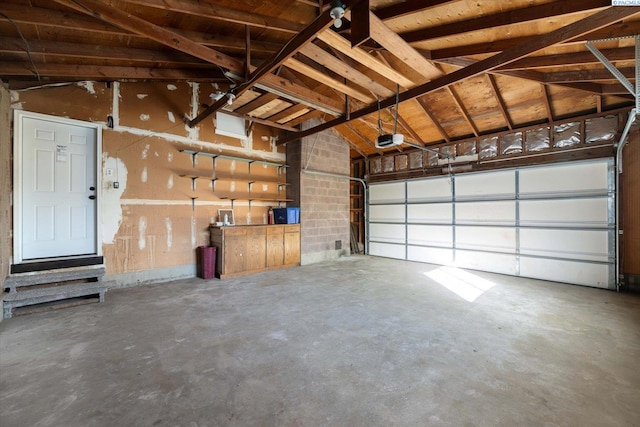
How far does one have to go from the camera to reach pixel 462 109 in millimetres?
5633

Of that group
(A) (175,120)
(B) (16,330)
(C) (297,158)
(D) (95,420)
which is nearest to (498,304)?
(D) (95,420)

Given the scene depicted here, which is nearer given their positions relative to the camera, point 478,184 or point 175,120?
point 175,120

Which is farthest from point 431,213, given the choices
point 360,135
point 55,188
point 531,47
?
point 55,188

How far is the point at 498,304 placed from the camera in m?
4.02

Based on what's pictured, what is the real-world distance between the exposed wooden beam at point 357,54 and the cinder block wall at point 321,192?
356 centimetres

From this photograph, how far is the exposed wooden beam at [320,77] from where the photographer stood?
3554 mm

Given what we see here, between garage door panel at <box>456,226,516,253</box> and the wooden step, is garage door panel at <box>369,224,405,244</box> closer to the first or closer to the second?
garage door panel at <box>456,226,516,253</box>

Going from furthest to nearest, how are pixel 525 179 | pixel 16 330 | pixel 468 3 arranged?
pixel 525 179
pixel 16 330
pixel 468 3

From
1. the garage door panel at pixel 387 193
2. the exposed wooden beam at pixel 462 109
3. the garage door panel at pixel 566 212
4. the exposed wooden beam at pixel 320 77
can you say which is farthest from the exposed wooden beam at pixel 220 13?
the garage door panel at pixel 566 212

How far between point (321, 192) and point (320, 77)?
3833 mm

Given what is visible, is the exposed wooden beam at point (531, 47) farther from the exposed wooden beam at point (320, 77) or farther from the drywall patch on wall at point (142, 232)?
the drywall patch on wall at point (142, 232)

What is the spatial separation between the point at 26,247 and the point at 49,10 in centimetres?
322

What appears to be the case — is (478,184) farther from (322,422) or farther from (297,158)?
(322,422)

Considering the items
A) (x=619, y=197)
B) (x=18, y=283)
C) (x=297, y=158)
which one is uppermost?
(x=297, y=158)
